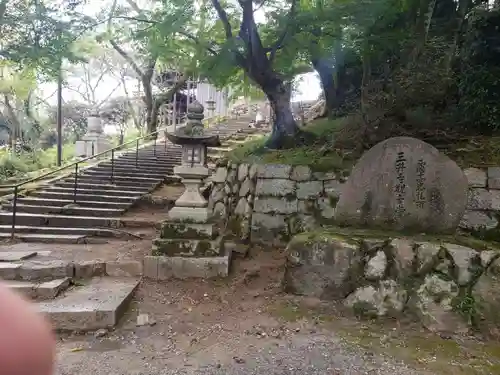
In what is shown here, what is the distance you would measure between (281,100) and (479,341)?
4.92 meters

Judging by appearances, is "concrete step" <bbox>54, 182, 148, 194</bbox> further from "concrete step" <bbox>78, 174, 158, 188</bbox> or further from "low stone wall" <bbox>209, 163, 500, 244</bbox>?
"low stone wall" <bbox>209, 163, 500, 244</bbox>

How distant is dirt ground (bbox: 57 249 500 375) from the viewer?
3.38 metres

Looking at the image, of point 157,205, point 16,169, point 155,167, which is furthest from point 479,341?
point 16,169

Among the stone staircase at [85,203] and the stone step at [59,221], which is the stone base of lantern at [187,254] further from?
the stone step at [59,221]

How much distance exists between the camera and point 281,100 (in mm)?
7383

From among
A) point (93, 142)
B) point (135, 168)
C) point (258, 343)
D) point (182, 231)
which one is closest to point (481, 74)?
point (182, 231)

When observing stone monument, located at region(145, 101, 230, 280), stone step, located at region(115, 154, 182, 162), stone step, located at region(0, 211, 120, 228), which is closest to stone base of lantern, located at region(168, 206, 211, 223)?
stone monument, located at region(145, 101, 230, 280)

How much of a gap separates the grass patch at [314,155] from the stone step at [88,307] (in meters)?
3.40

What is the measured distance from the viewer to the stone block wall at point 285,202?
6.57m

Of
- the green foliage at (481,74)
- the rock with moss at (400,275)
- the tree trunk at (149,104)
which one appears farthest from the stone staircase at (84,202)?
the green foliage at (481,74)

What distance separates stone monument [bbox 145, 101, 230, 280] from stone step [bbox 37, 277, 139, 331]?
0.74 m

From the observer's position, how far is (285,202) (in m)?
6.74

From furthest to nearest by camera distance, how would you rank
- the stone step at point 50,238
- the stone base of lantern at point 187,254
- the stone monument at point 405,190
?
1. the stone step at point 50,238
2. the stone base of lantern at point 187,254
3. the stone monument at point 405,190

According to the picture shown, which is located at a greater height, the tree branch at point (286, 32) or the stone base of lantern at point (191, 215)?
the tree branch at point (286, 32)
